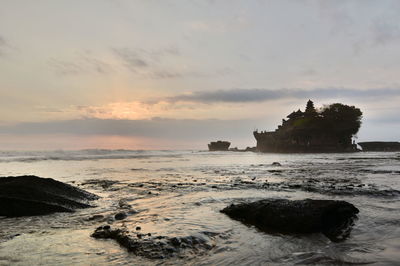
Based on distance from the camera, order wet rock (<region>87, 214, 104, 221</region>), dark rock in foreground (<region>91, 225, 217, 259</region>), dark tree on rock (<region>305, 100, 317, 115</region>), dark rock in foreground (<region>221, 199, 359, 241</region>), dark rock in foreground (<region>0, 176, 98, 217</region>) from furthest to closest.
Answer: dark tree on rock (<region>305, 100, 317, 115</region>) < dark rock in foreground (<region>0, 176, 98, 217</region>) < wet rock (<region>87, 214, 104, 221</region>) < dark rock in foreground (<region>221, 199, 359, 241</region>) < dark rock in foreground (<region>91, 225, 217, 259</region>)

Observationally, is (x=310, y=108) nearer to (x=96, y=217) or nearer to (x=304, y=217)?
(x=304, y=217)

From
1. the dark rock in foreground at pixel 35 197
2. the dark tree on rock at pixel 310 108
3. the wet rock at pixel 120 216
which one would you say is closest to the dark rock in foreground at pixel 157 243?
the wet rock at pixel 120 216

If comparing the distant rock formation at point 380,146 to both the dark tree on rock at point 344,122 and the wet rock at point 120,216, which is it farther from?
the wet rock at point 120,216

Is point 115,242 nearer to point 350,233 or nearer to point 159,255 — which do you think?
point 159,255

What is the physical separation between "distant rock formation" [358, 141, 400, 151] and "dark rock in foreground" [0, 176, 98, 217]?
417 ft

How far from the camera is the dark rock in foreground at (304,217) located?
20.2ft

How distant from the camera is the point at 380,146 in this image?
11656 centimetres

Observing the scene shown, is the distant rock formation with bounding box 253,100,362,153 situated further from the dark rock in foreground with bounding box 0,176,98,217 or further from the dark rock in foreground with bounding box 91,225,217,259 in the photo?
the dark rock in foreground with bounding box 91,225,217,259

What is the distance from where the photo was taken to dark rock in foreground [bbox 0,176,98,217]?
807 cm

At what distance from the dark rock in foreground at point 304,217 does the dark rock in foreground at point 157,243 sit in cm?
151

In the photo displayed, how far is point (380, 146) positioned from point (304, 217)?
130145 millimetres

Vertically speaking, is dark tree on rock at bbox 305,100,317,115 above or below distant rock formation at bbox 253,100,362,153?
above

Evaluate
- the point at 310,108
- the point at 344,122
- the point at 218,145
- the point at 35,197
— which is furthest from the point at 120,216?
the point at 218,145

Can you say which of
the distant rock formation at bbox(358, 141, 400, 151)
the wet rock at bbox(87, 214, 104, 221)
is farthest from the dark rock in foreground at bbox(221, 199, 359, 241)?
the distant rock formation at bbox(358, 141, 400, 151)
